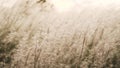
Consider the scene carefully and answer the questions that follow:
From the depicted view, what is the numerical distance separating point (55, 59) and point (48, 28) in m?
0.32

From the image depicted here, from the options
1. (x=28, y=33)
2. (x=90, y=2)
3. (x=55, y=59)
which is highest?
(x=90, y=2)

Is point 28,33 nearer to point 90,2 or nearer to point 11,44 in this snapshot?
point 11,44

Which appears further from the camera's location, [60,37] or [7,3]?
[7,3]

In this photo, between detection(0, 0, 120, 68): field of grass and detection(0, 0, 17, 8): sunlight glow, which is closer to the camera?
detection(0, 0, 120, 68): field of grass

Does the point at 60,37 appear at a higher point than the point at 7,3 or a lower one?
lower

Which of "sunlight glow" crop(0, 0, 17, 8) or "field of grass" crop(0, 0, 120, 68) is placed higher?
"sunlight glow" crop(0, 0, 17, 8)

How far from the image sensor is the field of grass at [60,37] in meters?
3.00

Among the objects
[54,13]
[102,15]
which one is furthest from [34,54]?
[102,15]

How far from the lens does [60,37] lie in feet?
10.4

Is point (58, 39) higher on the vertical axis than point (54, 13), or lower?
lower

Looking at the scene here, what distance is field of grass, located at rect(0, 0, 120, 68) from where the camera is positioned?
3.00 m

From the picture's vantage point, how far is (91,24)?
3166 mm

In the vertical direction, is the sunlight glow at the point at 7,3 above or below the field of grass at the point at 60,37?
above

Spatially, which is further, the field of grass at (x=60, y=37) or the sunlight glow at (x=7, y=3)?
the sunlight glow at (x=7, y=3)
